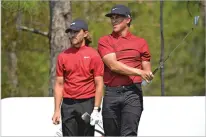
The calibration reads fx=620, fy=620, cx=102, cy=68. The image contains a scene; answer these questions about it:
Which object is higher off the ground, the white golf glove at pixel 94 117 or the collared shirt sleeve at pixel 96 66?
the collared shirt sleeve at pixel 96 66

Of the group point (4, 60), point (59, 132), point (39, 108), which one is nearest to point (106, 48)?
point (59, 132)

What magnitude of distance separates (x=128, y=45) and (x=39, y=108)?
9.25ft

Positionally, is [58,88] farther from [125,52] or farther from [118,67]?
Answer: [125,52]

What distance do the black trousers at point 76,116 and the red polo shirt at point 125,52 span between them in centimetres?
32

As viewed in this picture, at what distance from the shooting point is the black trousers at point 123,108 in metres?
6.13

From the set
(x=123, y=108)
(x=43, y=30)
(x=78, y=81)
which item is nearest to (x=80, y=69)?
(x=78, y=81)

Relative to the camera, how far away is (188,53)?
31.2 metres

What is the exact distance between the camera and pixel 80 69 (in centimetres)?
602

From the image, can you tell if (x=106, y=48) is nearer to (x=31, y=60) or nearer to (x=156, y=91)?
(x=31, y=60)

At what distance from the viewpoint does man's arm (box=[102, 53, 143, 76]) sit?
19.8 feet

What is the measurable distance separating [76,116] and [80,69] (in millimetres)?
480

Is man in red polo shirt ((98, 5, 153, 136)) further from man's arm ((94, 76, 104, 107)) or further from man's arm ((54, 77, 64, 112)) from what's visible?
man's arm ((54, 77, 64, 112))

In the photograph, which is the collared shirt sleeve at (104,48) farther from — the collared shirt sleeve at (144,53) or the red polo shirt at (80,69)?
the collared shirt sleeve at (144,53)

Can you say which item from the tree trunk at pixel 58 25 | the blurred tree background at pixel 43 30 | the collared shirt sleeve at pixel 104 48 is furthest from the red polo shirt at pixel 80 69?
the blurred tree background at pixel 43 30
